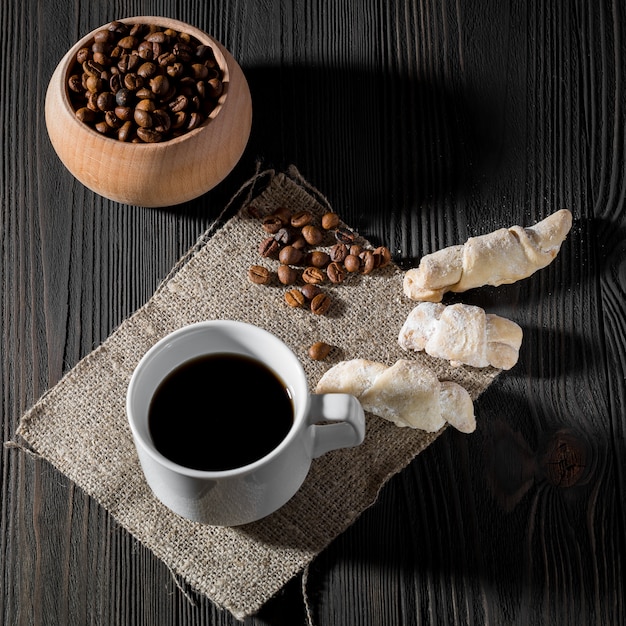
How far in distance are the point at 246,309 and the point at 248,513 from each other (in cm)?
36

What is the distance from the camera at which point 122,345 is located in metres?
1.32

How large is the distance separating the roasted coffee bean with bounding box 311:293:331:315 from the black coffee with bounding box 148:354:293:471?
0.25m

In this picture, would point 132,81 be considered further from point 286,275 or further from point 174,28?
point 286,275

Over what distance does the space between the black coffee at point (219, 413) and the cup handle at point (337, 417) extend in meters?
0.05

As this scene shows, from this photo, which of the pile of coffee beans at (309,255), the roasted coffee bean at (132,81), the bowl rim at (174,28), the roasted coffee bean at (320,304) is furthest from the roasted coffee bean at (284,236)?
the roasted coffee bean at (132,81)

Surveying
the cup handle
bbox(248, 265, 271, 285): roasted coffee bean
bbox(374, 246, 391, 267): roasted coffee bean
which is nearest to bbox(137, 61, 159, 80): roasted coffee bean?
bbox(248, 265, 271, 285): roasted coffee bean

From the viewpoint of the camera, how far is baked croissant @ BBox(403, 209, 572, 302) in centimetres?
130

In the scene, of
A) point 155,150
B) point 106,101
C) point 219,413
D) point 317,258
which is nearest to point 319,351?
point 317,258

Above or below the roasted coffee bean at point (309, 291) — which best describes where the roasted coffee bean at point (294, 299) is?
below

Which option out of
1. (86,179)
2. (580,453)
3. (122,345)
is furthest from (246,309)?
(580,453)

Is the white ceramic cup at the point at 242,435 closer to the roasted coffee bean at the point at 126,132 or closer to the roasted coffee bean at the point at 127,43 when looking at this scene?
the roasted coffee bean at the point at 126,132

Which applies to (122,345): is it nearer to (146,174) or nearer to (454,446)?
(146,174)

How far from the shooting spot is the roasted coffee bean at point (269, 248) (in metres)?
1.35

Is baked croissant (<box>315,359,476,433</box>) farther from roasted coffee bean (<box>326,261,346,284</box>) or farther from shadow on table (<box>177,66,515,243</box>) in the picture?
shadow on table (<box>177,66,515,243</box>)
